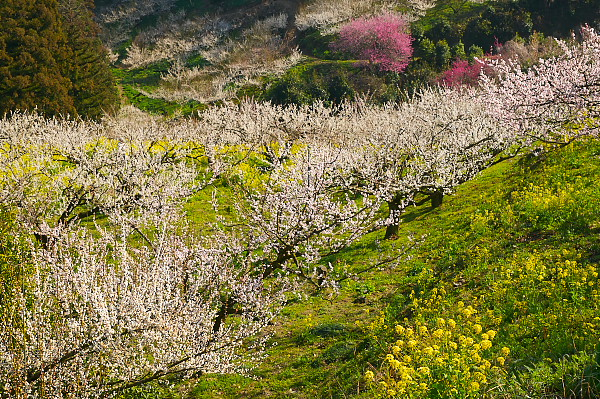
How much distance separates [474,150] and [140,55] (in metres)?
61.8

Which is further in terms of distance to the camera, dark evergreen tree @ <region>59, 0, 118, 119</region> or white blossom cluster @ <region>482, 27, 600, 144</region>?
dark evergreen tree @ <region>59, 0, 118, 119</region>

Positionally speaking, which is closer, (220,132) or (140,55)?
(220,132)

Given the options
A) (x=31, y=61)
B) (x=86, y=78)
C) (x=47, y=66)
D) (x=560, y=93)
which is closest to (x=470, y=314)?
(x=560, y=93)

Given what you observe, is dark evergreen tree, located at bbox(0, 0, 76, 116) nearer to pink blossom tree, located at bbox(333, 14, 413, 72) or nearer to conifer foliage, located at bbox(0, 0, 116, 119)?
conifer foliage, located at bbox(0, 0, 116, 119)

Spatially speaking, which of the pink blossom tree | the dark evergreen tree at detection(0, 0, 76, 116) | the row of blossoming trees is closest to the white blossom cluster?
the row of blossoming trees

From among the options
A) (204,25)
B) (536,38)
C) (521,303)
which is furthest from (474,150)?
(204,25)

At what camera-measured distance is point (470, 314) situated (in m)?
6.30

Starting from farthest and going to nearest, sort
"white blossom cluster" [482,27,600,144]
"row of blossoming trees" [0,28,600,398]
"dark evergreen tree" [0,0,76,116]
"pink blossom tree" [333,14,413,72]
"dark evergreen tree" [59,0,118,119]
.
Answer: "pink blossom tree" [333,14,413,72]
"dark evergreen tree" [59,0,118,119]
"dark evergreen tree" [0,0,76,116]
"white blossom cluster" [482,27,600,144]
"row of blossoming trees" [0,28,600,398]

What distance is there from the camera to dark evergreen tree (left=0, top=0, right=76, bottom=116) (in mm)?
35000

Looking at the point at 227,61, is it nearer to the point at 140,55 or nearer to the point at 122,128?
the point at 140,55

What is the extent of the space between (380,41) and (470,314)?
48.6m

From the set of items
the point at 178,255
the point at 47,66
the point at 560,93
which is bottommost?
the point at 178,255

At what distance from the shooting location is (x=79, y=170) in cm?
1537

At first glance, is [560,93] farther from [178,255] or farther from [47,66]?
[47,66]
